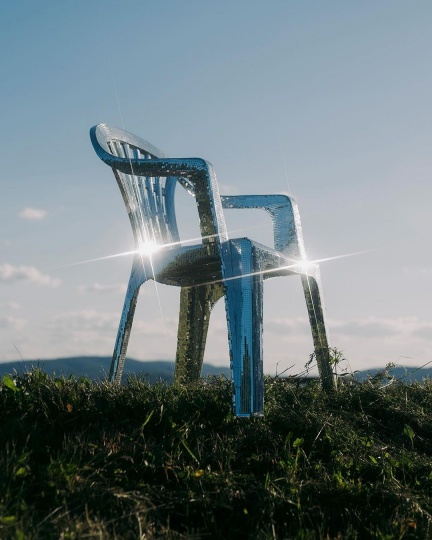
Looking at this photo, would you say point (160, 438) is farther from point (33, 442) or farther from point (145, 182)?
point (145, 182)

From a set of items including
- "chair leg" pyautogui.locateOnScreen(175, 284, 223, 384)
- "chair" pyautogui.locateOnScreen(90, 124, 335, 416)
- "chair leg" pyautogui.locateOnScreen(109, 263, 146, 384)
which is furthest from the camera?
"chair leg" pyautogui.locateOnScreen(175, 284, 223, 384)

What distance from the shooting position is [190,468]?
8.18ft

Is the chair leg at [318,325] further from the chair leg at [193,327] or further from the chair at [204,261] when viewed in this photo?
the chair leg at [193,327]

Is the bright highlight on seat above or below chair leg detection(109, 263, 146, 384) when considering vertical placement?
above

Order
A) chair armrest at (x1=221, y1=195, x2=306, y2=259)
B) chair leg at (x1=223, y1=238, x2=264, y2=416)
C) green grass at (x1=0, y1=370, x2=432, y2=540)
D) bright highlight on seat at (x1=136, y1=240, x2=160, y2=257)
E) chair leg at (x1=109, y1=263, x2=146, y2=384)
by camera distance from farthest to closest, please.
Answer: chair armrest at (x1=221, y1=195, x2=306, y2=259)
chair leg at (x1=109, y1=263, x2=146, y2=384)
bright highlight on seat at (x1=136, y1=240, x2=160, y2=257)
chair leg at (x1=223, y1=238, x2=264, y2=416)
green grass at (x1=0, y1=370, x2=432, y2=540)

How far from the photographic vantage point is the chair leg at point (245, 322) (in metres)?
3.22

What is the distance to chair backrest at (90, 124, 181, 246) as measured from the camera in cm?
412

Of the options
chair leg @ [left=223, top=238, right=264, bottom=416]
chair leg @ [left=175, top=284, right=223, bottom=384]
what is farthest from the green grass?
chair leg @ [left=175, top=284, right=223, bottom=384]

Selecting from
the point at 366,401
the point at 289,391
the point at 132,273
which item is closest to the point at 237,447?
the point at 289,391

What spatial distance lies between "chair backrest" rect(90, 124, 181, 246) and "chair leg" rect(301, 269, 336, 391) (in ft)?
3.18

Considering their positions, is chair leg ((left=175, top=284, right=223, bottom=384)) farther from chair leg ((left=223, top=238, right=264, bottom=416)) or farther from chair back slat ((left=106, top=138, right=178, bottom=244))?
chair leg ((left=223, top=238, right=264, bottom=416))

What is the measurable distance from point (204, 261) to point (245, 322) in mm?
573

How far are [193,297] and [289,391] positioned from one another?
3.33ft

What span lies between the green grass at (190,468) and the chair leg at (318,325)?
0.83 meters
